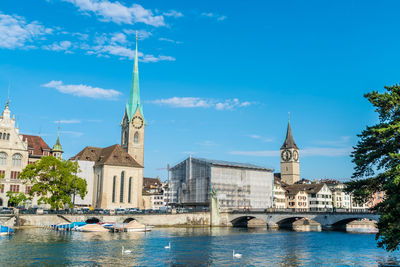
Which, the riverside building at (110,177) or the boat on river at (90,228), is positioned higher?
the riverside building at (110,177)

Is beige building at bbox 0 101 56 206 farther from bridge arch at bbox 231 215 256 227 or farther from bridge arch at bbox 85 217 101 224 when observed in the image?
bridge arch at bbox 231 215 256 227

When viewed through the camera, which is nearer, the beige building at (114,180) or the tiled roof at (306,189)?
the beige building at (114,180)

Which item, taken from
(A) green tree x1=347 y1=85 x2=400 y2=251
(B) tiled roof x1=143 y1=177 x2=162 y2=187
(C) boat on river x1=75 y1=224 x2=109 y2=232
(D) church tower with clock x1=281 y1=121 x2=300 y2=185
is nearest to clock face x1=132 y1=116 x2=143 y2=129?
(B) tiled roof x1=143 y1=177 x2=162 y2=187

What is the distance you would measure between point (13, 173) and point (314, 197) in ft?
272

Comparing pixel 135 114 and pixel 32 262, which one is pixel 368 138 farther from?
pixel 135 114

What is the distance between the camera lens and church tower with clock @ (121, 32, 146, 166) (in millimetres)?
119750

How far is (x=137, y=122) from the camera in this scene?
123 metres

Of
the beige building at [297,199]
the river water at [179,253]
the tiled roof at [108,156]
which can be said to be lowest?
the river water at [179,253]

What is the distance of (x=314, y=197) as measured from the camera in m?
124

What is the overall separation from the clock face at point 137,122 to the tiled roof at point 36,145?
3360cm

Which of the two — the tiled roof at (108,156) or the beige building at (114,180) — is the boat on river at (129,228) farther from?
the tiled roof at (108,156)

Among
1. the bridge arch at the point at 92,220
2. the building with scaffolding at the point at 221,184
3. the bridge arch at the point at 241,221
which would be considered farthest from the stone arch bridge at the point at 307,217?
the bridge arch at the point at 92,220

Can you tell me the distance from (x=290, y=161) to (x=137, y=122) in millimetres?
79515

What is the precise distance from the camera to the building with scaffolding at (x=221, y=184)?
332ft
